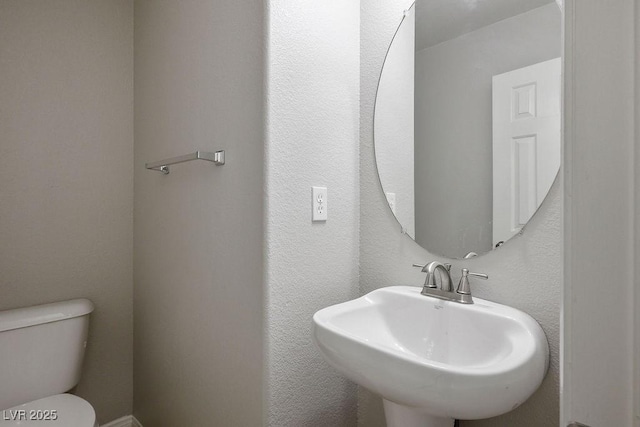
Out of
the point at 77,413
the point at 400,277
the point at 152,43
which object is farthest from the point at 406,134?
the point at 77,413

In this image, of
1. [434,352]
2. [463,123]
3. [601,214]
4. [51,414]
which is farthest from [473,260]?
[51,414]

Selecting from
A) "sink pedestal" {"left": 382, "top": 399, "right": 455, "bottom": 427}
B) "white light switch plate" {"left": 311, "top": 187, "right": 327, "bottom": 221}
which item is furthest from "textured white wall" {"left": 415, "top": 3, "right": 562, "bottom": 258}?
"sink pedestal" {"left": 382, "top": 399, "right": 455, "bottom": 427}

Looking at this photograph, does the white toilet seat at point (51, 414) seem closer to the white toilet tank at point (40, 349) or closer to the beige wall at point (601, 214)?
the white toilet tank at point (40, 349)

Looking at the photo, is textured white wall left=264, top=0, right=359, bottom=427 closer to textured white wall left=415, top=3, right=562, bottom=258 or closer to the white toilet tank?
textured white wall left=415, top=3, right=562, bottom=258

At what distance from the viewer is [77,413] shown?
3.87 ft

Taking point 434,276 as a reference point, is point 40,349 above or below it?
below

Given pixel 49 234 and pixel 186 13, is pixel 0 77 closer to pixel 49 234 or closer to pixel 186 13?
pixel 49 234

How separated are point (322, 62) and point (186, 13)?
654mm

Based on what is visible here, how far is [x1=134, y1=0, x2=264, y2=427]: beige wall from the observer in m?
1.06

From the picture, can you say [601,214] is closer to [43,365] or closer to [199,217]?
[199,217]

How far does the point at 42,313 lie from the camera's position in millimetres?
1329

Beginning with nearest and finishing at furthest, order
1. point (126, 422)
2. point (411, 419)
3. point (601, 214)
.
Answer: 1. point (601, 214)
2. point (411, 419)
3. point (126, 422)

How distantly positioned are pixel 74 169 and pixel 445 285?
165 cm

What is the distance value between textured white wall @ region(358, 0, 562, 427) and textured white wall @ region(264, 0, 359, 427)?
4 centimetres
